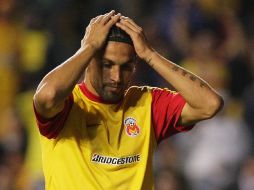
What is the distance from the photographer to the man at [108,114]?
4668 millimetres

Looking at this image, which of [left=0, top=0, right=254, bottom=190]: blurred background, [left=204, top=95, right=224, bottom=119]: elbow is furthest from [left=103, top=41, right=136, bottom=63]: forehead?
[left=0, top=0, right=254, bottom=190]: blurred background

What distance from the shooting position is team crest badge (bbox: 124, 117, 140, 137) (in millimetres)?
4859

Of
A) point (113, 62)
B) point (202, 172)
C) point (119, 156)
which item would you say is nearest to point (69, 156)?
point (119, 156)

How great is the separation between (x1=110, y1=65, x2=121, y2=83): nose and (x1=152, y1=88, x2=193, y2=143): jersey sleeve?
43 cm

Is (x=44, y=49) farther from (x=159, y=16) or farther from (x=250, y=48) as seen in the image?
(x=250, y=48)

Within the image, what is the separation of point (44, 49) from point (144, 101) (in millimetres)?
5024

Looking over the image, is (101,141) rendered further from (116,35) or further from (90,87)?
(116,35)

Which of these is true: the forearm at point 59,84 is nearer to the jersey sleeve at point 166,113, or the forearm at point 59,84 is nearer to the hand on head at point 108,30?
the hand on head at point 108,30

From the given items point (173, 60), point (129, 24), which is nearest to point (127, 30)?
point (129, 24)

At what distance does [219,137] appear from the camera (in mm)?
8719

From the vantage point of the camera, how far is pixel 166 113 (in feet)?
16.3

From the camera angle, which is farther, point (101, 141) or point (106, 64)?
point (101, 141)

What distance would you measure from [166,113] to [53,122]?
685 mm

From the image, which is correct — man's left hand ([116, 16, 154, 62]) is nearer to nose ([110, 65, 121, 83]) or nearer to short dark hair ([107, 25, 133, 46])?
short dark hair ([107, 25, 133, 46])
